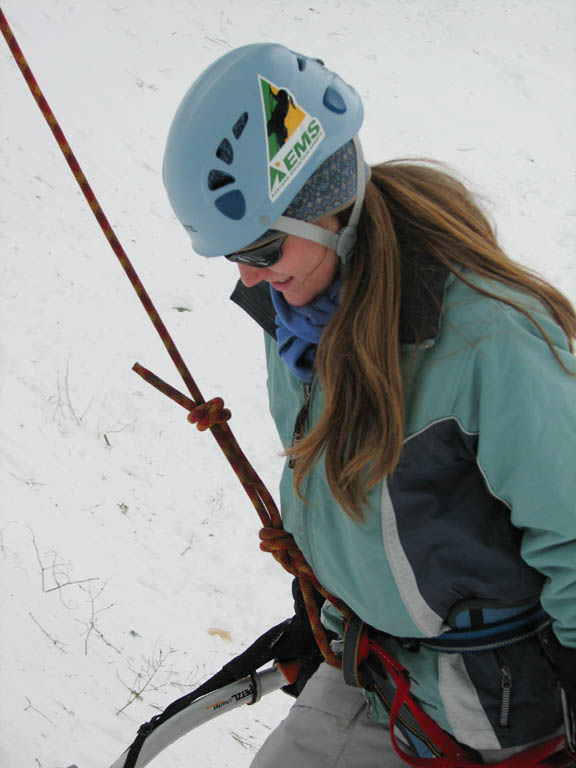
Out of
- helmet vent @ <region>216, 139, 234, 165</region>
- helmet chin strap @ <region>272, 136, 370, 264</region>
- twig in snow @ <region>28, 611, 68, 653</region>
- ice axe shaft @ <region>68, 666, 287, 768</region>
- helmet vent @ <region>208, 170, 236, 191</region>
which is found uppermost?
helmet vent @ <region>216, 139, 234, 165</region>

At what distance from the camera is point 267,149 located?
57.7 inches

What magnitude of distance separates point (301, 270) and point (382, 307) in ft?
0.75

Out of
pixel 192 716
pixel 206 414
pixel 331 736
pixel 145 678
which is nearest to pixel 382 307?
pixel 206 414

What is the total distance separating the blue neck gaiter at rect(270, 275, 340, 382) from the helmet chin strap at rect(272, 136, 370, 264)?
10 centimetres

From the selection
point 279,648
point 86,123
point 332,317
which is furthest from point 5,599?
point 86,123

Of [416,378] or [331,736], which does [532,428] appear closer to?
[416,378]

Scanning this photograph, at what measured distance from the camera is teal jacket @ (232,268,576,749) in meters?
1.29

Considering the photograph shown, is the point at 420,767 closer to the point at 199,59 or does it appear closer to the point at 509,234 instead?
the point at 509,234

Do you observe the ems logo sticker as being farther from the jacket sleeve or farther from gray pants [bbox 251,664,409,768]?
gray pants [bbox 251,664,409,768]

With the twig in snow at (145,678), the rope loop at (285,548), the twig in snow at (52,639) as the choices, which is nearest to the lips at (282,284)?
the rope loop at (285,548)

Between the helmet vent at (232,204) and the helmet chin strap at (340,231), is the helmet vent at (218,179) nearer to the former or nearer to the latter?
the helmet vent at (232,204)

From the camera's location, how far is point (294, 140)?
4.78 ft

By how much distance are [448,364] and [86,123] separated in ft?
20.1

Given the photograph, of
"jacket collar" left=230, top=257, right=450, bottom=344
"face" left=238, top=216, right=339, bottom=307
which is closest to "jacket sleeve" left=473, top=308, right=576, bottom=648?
"jacket collar" left=230, top=257, right=450, bottom=344
